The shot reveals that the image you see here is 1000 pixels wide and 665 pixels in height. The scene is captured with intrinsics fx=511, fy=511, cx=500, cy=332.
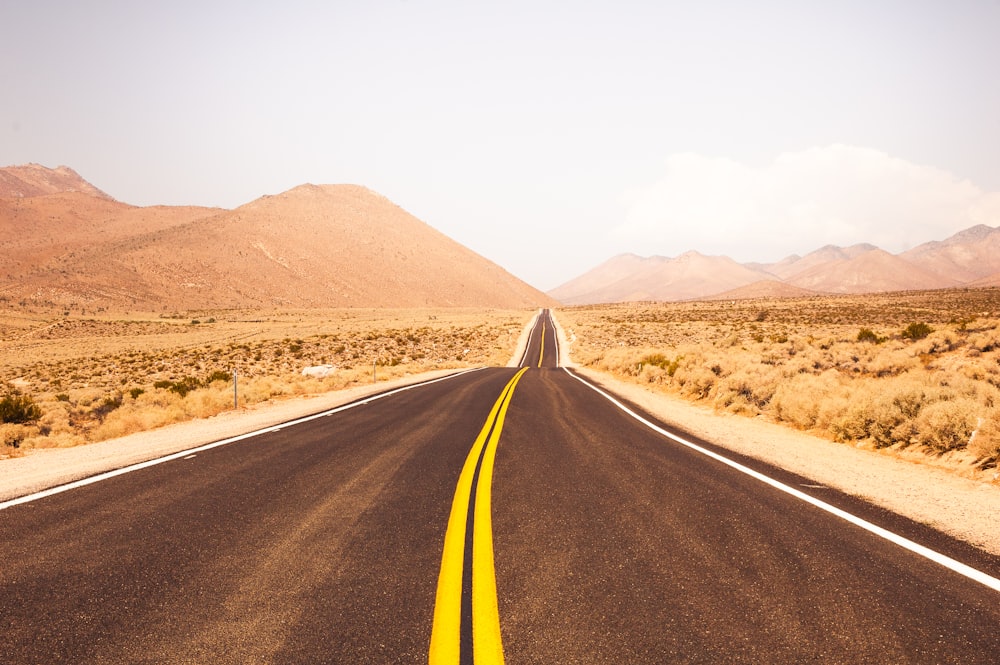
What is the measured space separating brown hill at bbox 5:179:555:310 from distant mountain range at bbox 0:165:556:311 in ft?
1.13

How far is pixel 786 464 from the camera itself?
742 centimetres

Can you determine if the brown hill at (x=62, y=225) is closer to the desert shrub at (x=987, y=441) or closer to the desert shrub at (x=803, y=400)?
the desert shrub at (x=803, y=400)

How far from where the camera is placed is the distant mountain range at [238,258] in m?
107

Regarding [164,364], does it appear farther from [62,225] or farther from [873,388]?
[62,225]

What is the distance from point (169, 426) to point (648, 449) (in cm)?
1031

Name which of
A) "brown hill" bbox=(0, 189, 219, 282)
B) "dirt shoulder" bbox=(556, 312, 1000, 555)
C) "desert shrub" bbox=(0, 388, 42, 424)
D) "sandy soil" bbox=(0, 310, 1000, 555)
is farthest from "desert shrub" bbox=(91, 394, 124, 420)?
"brown hill" bbox=(0, 189, 219, 282)

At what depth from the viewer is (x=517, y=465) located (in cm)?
688

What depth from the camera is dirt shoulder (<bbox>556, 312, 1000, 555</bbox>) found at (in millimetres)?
5113

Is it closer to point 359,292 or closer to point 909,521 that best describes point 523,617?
point 909,521

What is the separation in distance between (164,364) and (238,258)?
105 m

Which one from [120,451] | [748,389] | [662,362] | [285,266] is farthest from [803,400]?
[285,266]

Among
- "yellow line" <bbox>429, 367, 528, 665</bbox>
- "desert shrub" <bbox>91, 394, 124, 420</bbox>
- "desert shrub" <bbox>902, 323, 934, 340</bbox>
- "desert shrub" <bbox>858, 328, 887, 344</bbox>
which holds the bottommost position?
"desert shrub" <bbox>858, 328, 887, 344</bbox>

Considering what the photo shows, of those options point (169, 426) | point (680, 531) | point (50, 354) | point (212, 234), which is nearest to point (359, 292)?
point (212, 234)

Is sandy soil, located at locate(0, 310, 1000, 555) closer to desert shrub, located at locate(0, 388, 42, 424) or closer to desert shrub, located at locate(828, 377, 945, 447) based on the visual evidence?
desert shrub, located at locate(828, 377, 945, 447)
